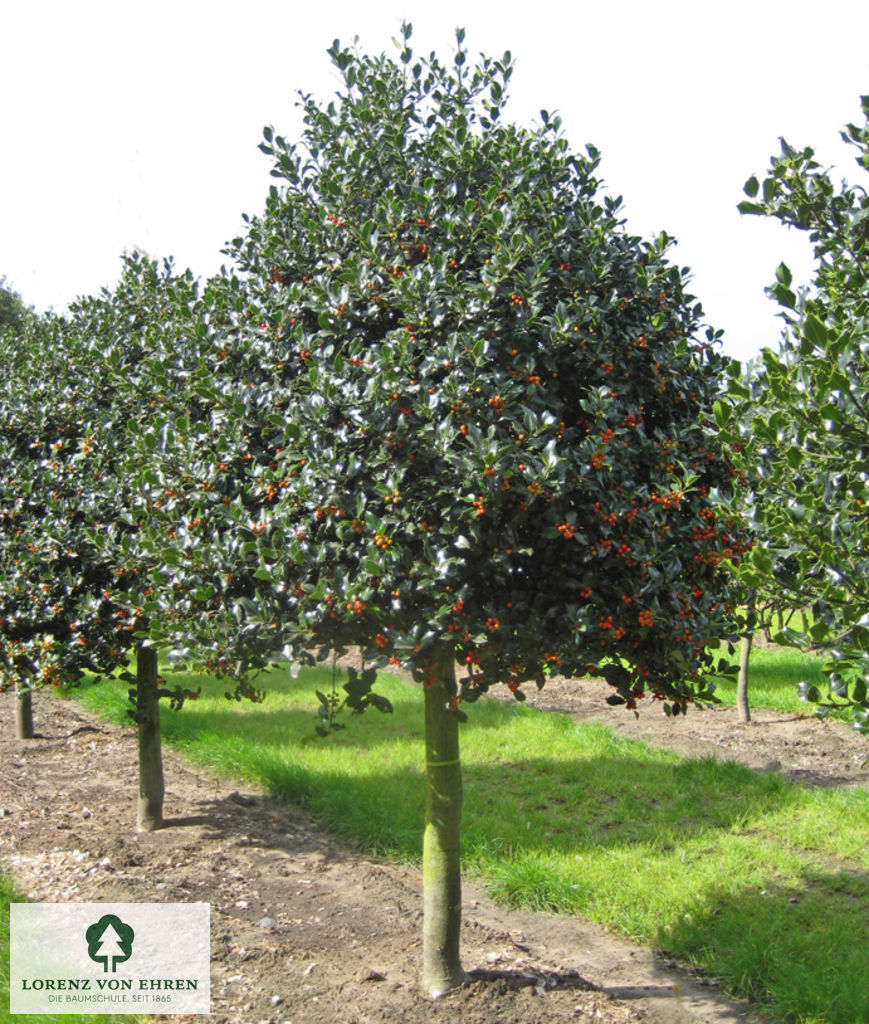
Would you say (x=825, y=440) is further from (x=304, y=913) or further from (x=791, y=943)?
(x=304, y=913)

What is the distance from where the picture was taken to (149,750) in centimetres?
953

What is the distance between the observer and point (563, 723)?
13328 millimetres

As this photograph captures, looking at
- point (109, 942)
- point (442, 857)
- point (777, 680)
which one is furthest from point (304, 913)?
point (777, 680)

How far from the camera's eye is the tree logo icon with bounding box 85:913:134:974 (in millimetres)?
6641

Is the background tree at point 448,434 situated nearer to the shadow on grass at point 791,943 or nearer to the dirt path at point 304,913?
the dirt path at point 304,913

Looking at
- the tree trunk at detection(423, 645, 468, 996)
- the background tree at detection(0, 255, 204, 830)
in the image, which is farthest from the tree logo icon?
the tree trunk at detection(423, 645, 468, 996)

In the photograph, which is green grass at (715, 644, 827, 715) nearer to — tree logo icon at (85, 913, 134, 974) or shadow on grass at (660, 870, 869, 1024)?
shadow on grass at (660, 870, 869, 1024)

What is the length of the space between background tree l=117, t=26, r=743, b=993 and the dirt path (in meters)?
0.68

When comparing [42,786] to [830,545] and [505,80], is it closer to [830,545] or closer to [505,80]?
[505,80]

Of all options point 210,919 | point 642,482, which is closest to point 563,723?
point 210,919

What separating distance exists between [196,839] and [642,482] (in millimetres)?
6549

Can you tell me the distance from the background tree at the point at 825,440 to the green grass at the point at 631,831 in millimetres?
3676

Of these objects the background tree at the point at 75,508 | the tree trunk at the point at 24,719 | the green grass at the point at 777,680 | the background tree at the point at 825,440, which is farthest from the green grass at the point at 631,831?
the background tree at the point at 825,440

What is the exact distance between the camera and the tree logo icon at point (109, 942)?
6.64m
